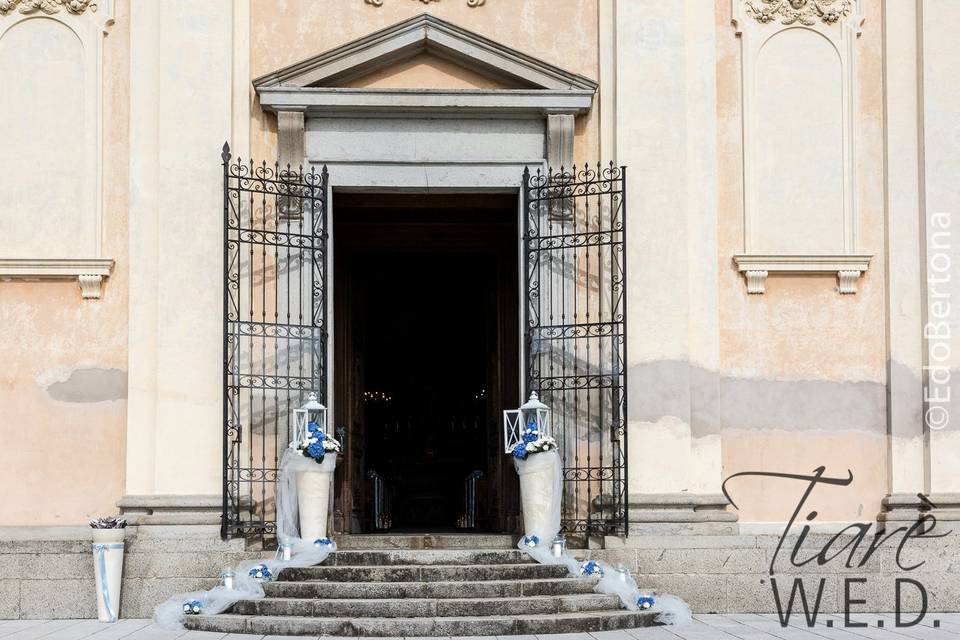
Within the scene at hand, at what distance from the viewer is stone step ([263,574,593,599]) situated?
1159cm

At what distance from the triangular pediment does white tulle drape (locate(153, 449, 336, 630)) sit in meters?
3.25

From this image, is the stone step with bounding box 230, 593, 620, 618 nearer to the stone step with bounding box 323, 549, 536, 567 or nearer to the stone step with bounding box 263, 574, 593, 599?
the stone step with bounding box 263, 574, 593, 599

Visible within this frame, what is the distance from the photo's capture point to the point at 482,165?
43.9 feet

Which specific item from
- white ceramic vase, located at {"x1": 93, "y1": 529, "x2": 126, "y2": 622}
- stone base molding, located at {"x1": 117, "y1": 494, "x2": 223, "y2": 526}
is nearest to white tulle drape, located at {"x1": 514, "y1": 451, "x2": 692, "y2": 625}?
stone base molding, located at {"x1": 117, "y1": 494, "x2": 223, "y2": 526}

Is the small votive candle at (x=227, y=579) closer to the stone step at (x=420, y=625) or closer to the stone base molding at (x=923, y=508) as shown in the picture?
the stone step at (x=420, y=625)

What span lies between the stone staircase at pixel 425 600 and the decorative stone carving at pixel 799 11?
205 inches

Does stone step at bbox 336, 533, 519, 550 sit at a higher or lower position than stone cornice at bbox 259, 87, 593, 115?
lower

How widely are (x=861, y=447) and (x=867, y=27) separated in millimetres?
3725

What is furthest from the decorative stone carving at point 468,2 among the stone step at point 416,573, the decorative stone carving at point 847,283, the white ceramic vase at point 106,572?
the white ceramic vase at point 106,572

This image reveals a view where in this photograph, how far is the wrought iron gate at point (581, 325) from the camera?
13.0 meters

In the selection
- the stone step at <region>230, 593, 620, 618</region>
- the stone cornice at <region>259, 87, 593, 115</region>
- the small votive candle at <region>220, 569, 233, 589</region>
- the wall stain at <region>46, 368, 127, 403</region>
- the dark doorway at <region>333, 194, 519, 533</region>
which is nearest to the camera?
the stone step at <region>230, 593, 620, 618</region>

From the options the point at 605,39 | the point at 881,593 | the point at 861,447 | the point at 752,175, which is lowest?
the point at 881,593

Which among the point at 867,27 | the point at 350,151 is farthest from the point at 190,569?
the point at 867,27

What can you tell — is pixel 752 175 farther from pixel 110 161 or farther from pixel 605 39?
pixel 110 161
